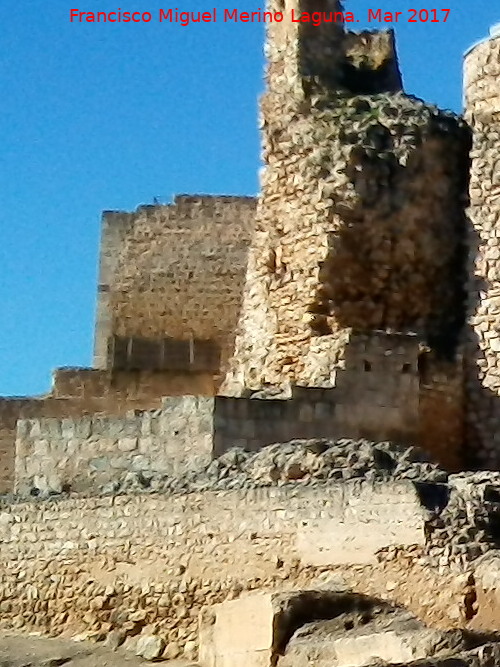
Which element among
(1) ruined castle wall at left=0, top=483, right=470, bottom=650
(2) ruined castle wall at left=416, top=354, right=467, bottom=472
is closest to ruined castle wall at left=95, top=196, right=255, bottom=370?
(2) ruined castle wall at left=416, top=354, right=467, bottom=472

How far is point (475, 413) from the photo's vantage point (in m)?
16.5

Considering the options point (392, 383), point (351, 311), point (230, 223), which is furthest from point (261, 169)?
point (230, 223)

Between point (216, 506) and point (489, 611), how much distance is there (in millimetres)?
2536

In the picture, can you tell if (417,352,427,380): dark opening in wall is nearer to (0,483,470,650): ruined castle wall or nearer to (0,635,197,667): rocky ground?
(0,483,470,650): ruined castle wall

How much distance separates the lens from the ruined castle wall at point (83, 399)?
20.9 meters

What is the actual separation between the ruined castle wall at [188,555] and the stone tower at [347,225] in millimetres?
3537

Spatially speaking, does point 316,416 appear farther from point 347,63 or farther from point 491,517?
point 347,63

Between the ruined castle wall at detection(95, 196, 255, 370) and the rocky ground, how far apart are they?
10.7 metres

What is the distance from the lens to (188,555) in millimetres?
12406

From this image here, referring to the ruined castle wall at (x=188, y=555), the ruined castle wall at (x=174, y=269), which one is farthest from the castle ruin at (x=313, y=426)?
the ruined castle wall at (x=174, y=269)

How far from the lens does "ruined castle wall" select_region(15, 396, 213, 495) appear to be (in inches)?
553

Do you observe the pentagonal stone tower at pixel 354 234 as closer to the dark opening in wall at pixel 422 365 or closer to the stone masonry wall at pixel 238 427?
the dark opening in wall at pixel 422 365

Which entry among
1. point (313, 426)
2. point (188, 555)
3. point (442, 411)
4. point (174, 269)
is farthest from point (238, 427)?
point (174, 269)

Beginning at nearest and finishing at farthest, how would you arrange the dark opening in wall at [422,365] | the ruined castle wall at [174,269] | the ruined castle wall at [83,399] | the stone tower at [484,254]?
the dark opening in wall at [422,365]
the stone tower at [484,254]
the ruined castle wall at [83,399]
the ruined castle wall at [174,269]
